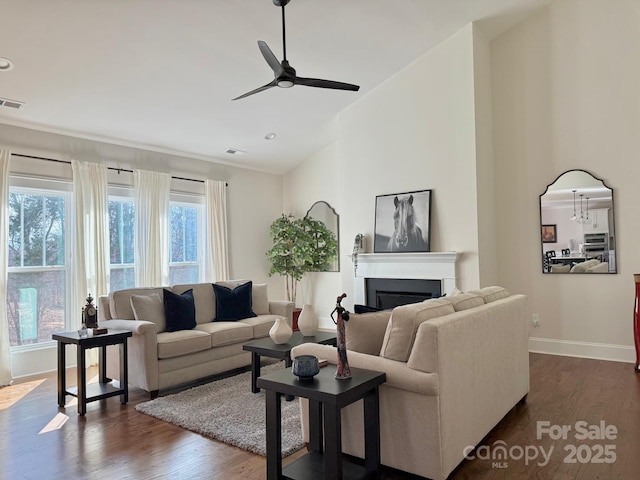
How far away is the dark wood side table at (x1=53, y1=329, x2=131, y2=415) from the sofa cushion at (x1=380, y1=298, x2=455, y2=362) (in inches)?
94.8

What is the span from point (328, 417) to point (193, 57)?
12.0ft

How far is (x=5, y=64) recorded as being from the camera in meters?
3.83

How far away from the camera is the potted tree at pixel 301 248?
708 centimetres

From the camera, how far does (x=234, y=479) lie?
8.02 ft

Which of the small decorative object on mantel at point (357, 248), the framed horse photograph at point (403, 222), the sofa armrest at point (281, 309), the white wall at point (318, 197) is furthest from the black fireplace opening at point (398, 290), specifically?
the white wall at point (318, 197)

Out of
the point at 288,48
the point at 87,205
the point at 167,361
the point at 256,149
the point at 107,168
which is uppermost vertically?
the point at 288,48

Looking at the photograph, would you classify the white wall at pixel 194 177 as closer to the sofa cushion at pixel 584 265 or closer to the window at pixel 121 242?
the window at pixel 121 242

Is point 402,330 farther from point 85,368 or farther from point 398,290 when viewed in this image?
point 398,290

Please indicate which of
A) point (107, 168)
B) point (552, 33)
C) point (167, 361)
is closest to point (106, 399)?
point (167, 361)

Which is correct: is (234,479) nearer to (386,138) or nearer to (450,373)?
(450,373)

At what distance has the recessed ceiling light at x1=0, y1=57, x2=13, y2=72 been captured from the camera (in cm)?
378

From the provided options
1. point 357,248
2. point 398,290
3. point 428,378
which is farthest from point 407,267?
point 428,378

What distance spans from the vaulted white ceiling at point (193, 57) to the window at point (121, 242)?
2.68ft

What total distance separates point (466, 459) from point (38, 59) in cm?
443
